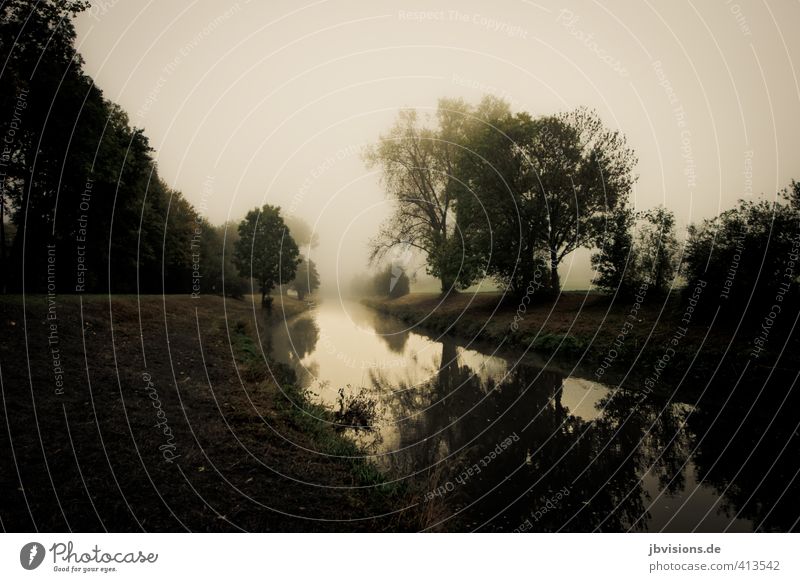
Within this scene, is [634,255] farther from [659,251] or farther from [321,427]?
[321,427]

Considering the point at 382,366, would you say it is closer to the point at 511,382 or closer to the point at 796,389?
the point at 511,382

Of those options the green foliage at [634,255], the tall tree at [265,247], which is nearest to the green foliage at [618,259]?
the green foliage at [634,255]

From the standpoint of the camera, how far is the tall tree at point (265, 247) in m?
42.2

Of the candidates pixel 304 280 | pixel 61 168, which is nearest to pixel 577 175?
pixel 61 168

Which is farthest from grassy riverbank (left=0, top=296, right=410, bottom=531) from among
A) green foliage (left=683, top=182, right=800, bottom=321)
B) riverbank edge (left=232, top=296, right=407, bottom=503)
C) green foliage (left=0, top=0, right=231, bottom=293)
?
green foliage (left=683, top=182, right=800, bottom=321)

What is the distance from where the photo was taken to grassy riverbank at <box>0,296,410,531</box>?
4691mm

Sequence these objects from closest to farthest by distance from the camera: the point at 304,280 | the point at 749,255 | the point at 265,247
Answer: the point at 749,255 → the point at 265,247 → the point at 304,280

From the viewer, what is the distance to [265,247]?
42.8m

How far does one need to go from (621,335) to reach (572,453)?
9.59 metres

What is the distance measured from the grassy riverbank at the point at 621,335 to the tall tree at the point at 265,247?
26.5 meters

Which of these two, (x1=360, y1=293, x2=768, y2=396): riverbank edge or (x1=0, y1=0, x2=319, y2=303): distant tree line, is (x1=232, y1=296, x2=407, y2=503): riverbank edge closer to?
(x1=0, y1=0, x2=319, y2=303): distant tree line

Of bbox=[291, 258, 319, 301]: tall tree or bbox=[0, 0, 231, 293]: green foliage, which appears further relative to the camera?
bbox=[291, 258, 319, 301]: tall tree

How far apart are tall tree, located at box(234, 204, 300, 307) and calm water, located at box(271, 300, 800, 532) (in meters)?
32.5
